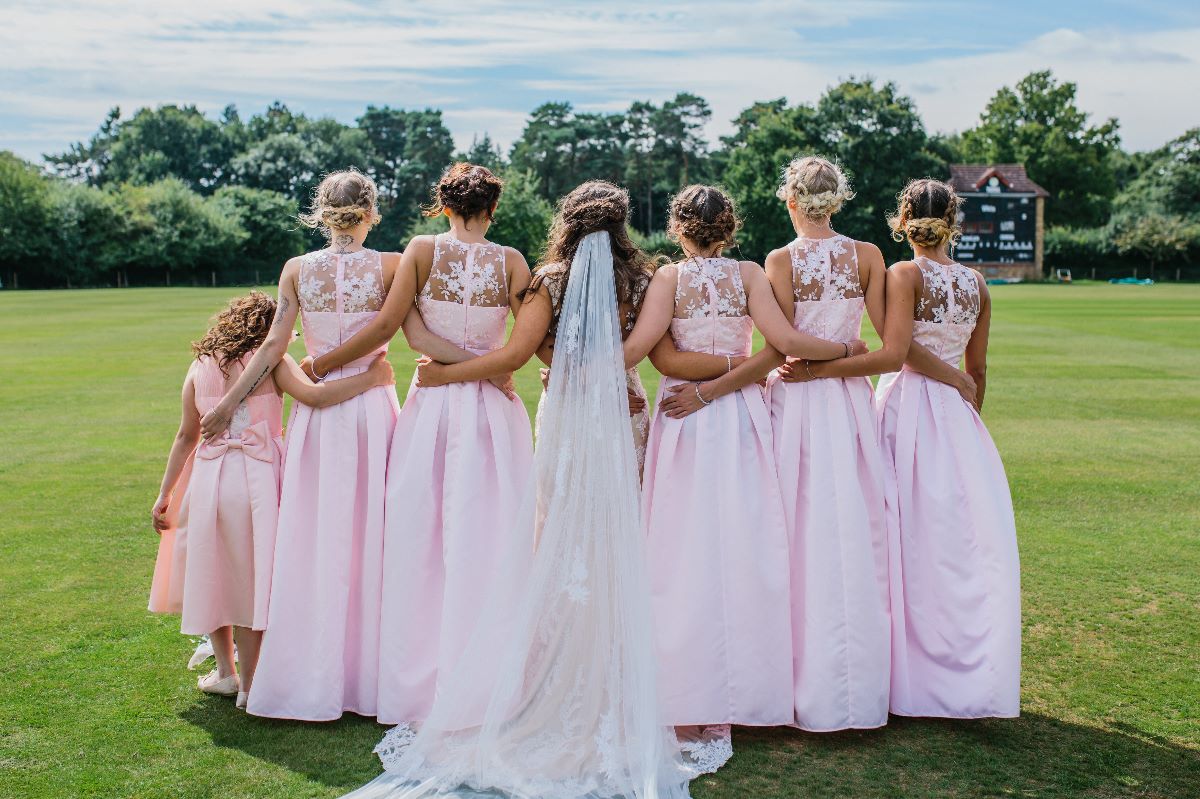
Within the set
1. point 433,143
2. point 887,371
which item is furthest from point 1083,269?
point 887,371

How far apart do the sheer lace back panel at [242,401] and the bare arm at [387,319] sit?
322mm

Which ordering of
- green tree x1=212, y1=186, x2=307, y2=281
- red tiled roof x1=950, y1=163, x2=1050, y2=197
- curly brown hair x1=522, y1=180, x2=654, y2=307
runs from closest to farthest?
curly brown hair x1=522, y1=180, x2=654, y2=307 < green tree x1=212, y1=186, x2=307, y2=281 < red tiled roof x1=950, y1=163, x2=1050, y2=197

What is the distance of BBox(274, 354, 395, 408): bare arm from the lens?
509 centimetres

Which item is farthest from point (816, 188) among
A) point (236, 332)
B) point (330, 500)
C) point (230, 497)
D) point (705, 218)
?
point (230, 497)

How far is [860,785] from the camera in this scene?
14.1ft

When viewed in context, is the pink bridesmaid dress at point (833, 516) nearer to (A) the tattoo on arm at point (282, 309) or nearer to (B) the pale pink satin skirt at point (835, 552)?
(B) the pale pink satin skirt at point (835, 552)

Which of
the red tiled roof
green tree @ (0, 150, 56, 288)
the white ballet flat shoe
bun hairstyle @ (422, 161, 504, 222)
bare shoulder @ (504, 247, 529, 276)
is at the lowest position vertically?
the white ballet flat shoe

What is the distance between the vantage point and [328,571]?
16.5ft

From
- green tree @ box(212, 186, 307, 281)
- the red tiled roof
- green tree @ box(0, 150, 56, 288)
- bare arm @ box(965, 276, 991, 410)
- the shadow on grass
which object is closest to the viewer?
the shadow on grass

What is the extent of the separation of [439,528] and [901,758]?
2289mm

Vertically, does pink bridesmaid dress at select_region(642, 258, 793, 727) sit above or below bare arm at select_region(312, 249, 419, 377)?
below

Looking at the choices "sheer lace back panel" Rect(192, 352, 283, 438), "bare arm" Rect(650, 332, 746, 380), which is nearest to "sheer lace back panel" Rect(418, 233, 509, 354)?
"bare arm" Rect(650, 332, 746, 380)

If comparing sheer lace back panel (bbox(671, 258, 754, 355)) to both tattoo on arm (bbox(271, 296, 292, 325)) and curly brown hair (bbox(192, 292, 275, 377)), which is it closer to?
tattoo on arm (bbox(271, 296, 292, 325))

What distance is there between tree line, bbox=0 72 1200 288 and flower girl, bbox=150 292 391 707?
6419 cm
